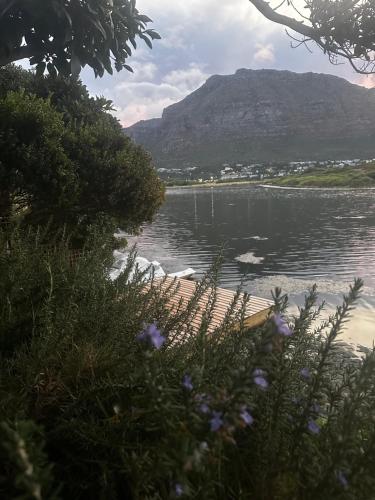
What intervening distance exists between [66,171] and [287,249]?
15702mm

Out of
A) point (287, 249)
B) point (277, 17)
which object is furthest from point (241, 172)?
point (277, 17)

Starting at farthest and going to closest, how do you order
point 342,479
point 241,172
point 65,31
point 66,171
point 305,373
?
point 241,172, point 66,171, point 65,31, point 305,373, point 342,479

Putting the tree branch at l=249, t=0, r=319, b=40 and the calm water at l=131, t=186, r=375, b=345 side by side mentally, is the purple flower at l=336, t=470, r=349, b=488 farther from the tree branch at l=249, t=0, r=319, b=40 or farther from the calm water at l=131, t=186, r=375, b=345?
the tree branch at l=249, t=0, r=319, b=40

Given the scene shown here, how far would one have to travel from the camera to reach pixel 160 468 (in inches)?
39.9

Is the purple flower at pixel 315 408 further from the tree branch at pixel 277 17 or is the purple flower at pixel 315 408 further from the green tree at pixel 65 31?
the green tree at pixel 65 31

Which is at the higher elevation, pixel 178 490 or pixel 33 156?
pixel 33 156

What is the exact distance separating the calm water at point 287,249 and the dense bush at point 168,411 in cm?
260

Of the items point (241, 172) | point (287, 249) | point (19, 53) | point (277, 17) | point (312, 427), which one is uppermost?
point (19, 53)

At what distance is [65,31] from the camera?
5117 mm

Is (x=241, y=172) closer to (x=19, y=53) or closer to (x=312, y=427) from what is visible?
(x=19, y=53)

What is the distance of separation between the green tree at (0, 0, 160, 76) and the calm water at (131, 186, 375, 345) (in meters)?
3.48

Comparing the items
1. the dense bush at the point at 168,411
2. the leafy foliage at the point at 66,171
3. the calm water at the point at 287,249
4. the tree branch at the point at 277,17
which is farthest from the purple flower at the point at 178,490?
the tree branch at the point at 277,17

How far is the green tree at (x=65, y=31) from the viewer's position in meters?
4.97

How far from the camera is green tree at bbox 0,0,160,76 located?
4.97 metres
